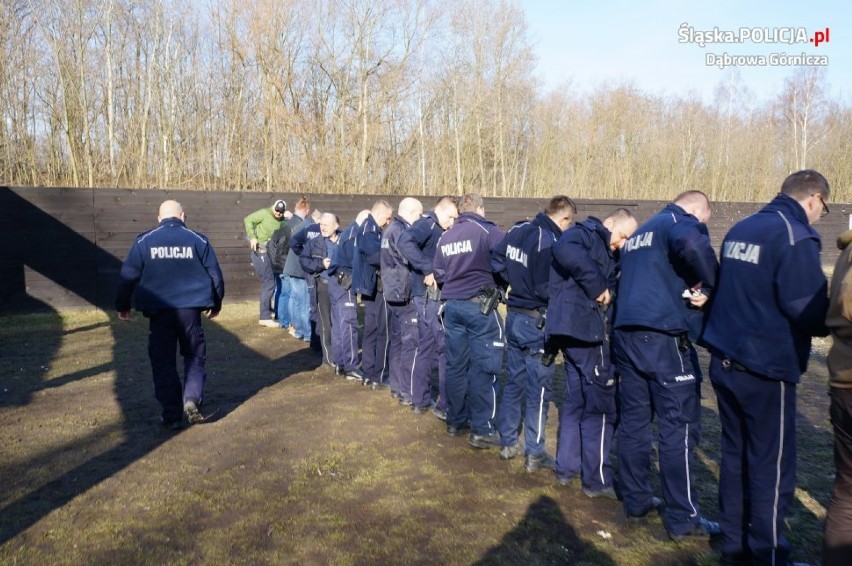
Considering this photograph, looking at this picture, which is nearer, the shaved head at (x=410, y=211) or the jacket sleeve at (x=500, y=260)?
the jacket sleeve at (x=500, y=260)

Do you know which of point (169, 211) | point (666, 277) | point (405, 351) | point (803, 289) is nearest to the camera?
point (803, 289)

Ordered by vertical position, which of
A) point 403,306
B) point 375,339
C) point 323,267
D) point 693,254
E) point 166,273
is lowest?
point 375,339

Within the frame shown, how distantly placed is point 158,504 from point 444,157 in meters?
16.6

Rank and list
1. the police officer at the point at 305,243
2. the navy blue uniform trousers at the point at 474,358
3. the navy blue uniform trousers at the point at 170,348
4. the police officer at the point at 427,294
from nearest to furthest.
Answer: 1. the navy blue uniform trousers at the point at 474,358
2. the navy blue uniform trousers at the point at 170,348
3. the police officer at the point at 427,294
4. the police officer at the point at 305,243

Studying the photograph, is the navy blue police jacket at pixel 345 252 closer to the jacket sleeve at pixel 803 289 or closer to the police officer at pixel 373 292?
the police officer at pixel 373 292

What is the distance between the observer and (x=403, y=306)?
283 inches

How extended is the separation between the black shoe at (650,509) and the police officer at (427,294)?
239cm

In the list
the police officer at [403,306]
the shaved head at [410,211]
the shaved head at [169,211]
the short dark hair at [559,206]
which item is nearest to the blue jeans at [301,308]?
the police officer at [403,306]

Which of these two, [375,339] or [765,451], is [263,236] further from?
[765,451]

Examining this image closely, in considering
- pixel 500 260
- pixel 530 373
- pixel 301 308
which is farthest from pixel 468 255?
pixel 301 308

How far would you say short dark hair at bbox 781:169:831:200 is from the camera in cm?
372

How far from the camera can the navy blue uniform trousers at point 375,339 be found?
777 cm

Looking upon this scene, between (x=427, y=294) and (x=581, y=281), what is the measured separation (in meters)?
2.29

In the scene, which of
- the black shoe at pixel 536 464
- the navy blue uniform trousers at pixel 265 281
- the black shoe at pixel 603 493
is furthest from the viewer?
the navy blue uniform trousers at pixel 265 281
